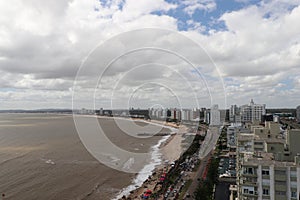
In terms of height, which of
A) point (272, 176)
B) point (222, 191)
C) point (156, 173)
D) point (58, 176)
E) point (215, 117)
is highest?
point (215, 117)

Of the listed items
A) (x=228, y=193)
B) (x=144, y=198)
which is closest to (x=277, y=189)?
(x=228, y=193)

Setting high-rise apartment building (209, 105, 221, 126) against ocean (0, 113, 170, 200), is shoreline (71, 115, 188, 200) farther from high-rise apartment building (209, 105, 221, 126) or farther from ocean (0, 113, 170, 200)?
high-rise apartment building (209, 105, 221, 126)

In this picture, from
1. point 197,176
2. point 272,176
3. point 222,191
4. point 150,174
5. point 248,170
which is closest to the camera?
point 272,176

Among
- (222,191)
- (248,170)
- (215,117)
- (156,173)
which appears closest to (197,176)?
(156,173)

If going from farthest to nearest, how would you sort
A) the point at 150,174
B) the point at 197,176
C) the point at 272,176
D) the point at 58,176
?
the point at 150,174 < the point at 58,176 < the point at 197,176 < the point at 272,176

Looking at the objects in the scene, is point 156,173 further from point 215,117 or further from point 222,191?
point 215,117

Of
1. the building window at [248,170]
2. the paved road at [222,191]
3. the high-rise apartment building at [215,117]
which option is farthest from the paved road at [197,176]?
the high-rise apartment building at [215,117]

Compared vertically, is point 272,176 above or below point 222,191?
above

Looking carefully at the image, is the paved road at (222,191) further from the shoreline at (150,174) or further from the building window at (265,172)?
the building window at (265,172)

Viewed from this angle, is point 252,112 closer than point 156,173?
No

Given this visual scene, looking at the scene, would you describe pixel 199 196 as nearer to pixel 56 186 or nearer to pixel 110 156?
pixel 56 186
